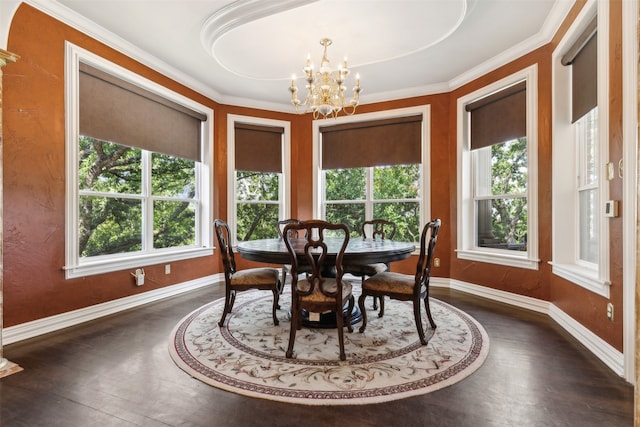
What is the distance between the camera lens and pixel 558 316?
9.09 ft

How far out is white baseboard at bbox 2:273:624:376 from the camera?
2.08m

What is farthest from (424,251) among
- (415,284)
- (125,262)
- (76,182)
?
(76,182)

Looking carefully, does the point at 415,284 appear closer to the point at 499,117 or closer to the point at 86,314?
the point at 499,117

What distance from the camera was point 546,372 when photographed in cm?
189

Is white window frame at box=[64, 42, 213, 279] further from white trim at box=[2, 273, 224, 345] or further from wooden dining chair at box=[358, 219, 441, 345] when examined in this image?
wooden dining chair at box=[358, 219, 441, 345]

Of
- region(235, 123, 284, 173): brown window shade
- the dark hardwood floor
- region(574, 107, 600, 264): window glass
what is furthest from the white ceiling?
the dark hardwood floor

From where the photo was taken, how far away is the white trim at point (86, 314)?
92.7 inches

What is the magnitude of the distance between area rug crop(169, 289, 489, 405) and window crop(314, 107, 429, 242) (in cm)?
192

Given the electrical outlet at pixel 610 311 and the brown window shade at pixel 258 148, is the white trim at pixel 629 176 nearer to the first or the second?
the electrical outlet at pixel 610 311

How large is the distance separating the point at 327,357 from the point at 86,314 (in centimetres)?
236

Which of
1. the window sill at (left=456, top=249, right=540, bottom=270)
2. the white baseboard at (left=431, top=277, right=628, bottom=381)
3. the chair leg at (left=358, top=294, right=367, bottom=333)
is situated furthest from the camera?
the window sill at (left=456, top=249, right=540, bottom=270)

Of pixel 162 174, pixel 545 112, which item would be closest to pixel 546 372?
pixel 545 112

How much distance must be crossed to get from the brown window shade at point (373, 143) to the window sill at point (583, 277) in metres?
2.18

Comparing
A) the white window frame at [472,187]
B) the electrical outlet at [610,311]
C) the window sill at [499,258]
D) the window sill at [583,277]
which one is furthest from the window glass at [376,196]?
the electrical outlet at [610,311]
